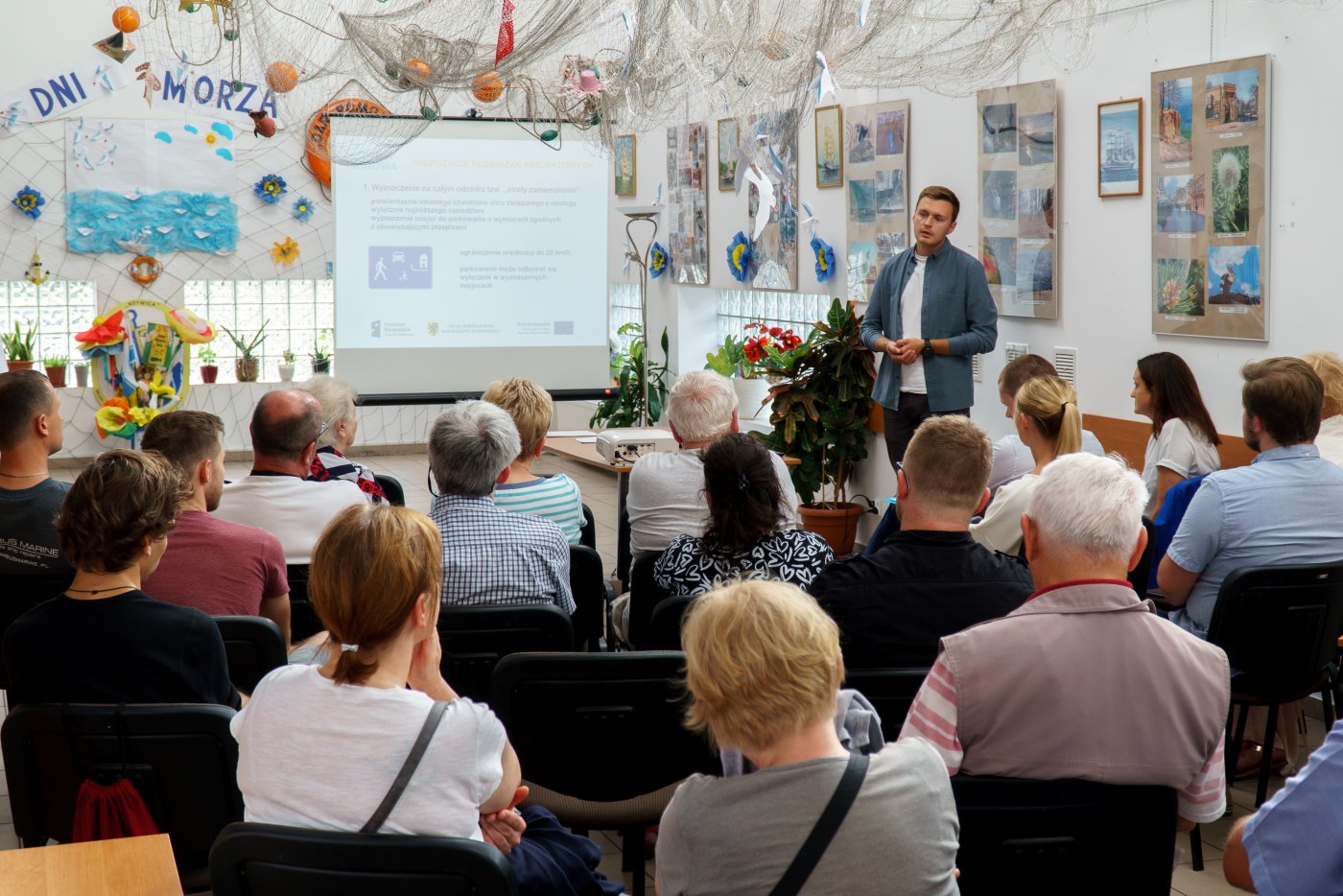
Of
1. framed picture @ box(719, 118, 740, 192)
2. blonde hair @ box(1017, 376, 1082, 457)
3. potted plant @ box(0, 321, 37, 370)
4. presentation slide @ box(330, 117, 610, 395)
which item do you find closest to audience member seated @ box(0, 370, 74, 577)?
blonde hair @ box(1017, 376, 1082, 457)

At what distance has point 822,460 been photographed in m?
7.17

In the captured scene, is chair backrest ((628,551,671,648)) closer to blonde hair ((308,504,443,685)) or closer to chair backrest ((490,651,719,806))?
chair backrest ((490,651,719,806))

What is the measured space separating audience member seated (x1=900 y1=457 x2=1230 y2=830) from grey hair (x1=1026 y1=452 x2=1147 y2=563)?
0.24ft

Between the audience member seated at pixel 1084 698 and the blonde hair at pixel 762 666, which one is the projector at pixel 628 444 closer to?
the audience member seated at pixel 1084 698

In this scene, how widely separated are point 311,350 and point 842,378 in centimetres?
594

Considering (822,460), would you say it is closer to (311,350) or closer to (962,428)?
(962,428)

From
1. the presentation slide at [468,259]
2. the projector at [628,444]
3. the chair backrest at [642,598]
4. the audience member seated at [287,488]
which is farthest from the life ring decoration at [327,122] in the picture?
the chair backrest at [642,598]

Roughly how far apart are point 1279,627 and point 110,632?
8.91 feet

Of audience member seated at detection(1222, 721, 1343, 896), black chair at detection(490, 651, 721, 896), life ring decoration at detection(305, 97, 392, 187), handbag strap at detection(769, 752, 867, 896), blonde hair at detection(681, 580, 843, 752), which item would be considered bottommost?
black chair at detection(490, 651, 721, 896)

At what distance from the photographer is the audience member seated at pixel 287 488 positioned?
11.4ft

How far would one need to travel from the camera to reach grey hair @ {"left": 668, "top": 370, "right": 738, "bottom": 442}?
3908 mm

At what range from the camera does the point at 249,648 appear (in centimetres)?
275

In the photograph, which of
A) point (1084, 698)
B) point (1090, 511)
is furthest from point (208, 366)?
point (1084, 698)

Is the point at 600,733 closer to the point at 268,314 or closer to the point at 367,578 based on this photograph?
the point at 367,578
